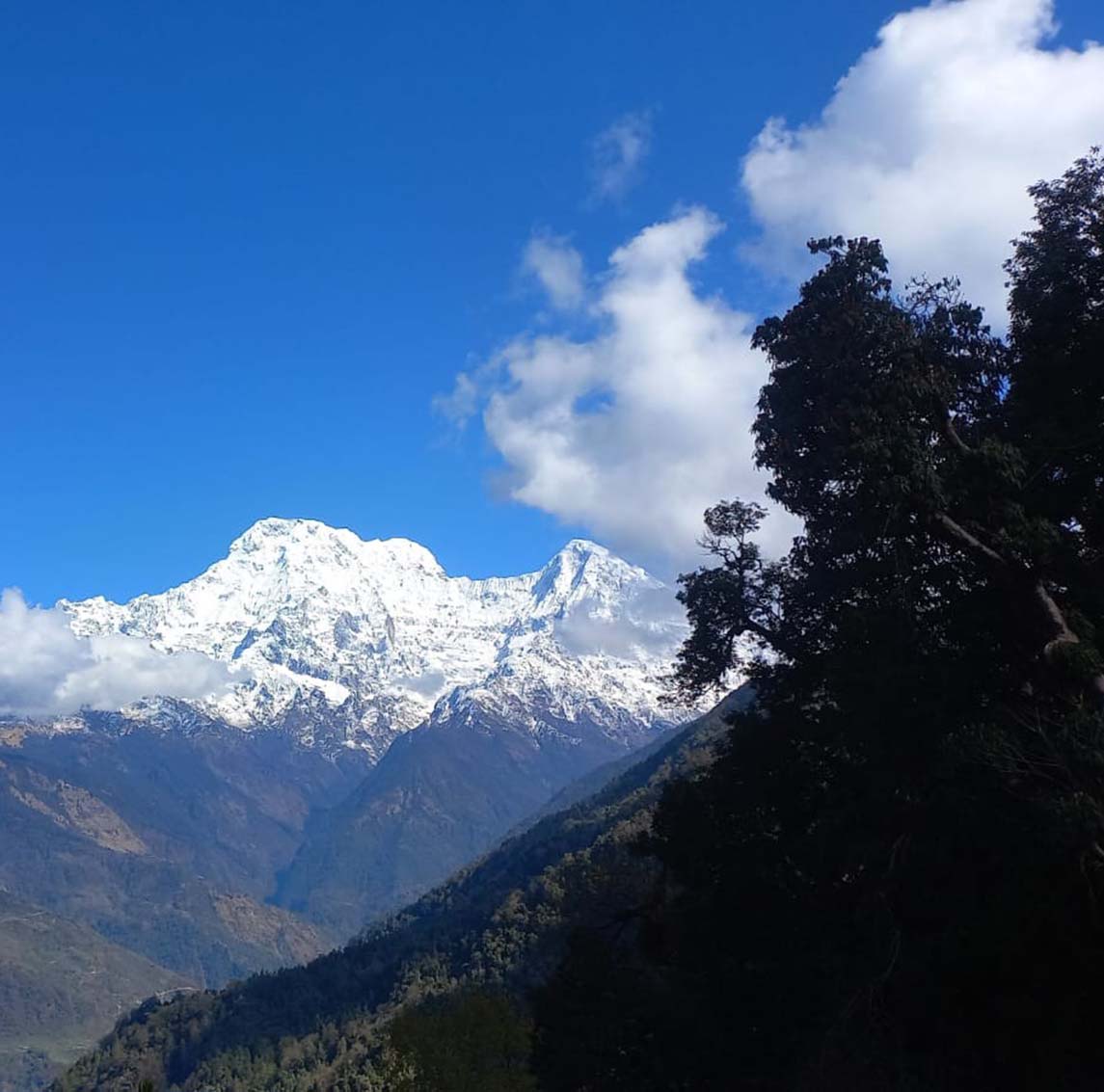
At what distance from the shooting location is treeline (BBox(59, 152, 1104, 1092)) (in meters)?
23.6

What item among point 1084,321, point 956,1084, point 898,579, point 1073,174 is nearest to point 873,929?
point 956,1084

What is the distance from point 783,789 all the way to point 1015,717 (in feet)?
37.5

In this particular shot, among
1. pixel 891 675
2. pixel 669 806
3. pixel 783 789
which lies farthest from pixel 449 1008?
pixel 891 675

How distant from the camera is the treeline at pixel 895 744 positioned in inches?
931

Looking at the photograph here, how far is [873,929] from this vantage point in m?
27.7

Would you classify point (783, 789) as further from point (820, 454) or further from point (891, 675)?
point (820, 454)

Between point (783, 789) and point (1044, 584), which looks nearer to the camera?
point (1044, 584)

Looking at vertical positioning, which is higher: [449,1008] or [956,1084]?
[449,1008]

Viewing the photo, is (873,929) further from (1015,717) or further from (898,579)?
(898,579)

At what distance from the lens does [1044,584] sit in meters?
28.0

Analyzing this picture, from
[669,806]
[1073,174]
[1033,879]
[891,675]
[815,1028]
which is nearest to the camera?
[1033,879]

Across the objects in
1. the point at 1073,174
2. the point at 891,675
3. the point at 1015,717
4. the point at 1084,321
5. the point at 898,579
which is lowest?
the point at 1015,717

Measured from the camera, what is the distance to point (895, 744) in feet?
91.6

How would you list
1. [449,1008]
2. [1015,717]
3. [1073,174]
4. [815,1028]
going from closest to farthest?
[1015,717] < [815,1028] < [1073,174] < [449,1008]
